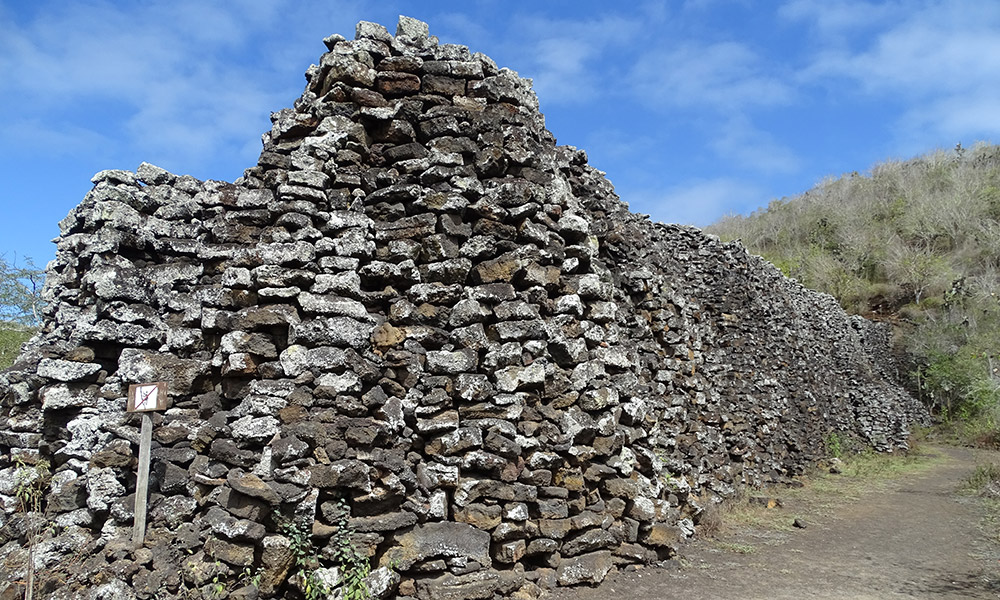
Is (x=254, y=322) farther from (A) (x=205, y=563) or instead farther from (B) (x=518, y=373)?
(B) (x=518, y=373)

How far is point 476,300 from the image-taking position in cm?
497

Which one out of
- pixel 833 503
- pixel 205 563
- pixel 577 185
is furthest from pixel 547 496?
pixel 833 503

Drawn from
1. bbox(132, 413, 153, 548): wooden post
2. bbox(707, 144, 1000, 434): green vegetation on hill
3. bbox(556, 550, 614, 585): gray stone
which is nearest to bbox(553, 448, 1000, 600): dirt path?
bbox(556, 550, 614, 585): gray stone

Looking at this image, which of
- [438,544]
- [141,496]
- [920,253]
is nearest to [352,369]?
[438,544]

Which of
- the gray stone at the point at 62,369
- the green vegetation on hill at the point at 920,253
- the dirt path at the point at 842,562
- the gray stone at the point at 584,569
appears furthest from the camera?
the green vegetation on hill at the point at 920,253

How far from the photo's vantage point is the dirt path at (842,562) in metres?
5.29

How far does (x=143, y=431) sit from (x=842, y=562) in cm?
721

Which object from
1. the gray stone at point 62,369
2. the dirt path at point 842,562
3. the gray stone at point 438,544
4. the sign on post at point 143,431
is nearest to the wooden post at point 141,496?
the sign on post at point 143,431

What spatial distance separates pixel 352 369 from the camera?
4539 mm

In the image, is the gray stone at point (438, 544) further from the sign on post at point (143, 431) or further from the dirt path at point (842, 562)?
the sign on post at point (143, 431)

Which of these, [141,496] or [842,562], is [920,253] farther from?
[141,496]

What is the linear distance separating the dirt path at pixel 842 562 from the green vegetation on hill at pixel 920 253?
4.80 meters

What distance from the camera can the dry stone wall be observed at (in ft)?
13.6

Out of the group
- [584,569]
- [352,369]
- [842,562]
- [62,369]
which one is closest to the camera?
[352,369]
